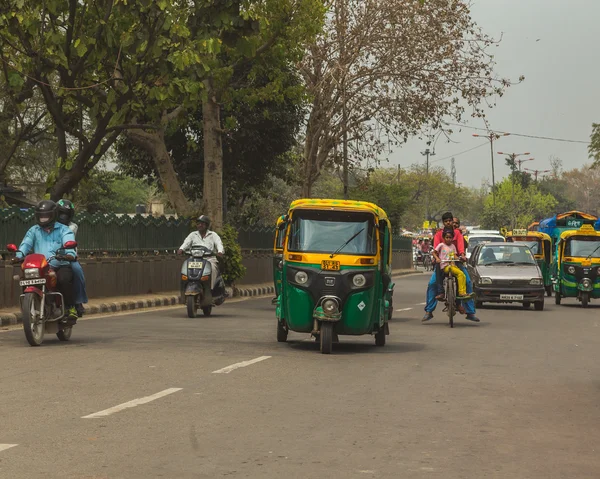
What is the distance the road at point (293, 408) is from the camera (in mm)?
6766

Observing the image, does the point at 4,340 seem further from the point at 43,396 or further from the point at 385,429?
the point at 385,429

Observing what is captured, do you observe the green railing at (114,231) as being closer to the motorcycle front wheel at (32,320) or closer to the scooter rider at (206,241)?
the scooter rider at (206,241)

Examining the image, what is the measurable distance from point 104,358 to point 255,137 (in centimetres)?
2733

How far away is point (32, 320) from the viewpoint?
1402cm

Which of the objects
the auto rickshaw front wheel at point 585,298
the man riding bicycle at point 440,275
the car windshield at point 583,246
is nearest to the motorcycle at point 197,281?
the man riding bicycle at point 440,275

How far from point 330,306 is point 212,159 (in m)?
17.9

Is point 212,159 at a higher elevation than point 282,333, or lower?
higher

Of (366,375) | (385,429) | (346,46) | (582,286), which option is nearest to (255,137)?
(346,46)

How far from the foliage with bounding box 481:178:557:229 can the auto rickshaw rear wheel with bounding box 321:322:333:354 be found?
131 metres

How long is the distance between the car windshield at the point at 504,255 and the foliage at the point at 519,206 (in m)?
115

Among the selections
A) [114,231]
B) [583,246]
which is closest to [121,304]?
[114,231]

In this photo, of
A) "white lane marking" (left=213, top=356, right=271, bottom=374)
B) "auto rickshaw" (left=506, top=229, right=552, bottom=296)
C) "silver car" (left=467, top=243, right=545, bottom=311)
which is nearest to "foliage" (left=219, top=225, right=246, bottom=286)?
"silver car" (left=467, top=243, right=545, bottom=311)

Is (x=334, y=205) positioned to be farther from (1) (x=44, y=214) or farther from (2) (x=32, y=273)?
(2) (x=32, y=273)

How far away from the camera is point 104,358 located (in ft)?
42.0
